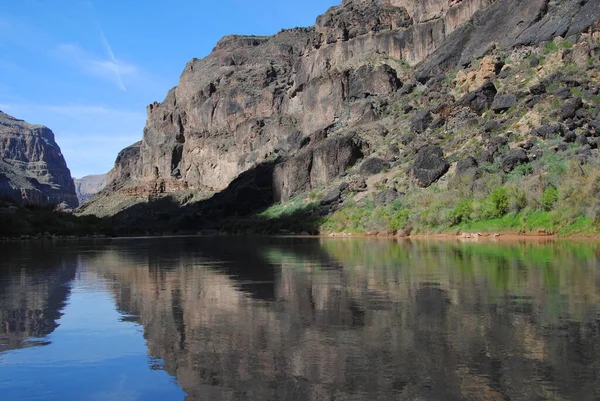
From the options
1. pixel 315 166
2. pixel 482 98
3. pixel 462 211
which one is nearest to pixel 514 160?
pixel 462 211

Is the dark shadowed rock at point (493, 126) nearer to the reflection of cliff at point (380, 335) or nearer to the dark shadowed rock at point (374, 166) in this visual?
the dark shadowed rock at point (374, 166)

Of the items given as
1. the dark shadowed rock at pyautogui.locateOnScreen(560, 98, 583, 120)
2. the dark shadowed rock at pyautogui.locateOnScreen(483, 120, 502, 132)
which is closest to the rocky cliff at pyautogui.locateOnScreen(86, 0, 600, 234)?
the dark shadowed rock at pyautogui.locateOnScreen(483, 120, 502, 132)

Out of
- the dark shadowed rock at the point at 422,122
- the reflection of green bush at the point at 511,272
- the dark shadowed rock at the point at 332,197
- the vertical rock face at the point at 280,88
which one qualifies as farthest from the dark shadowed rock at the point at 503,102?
the reflection of green bush at the point at 511,272

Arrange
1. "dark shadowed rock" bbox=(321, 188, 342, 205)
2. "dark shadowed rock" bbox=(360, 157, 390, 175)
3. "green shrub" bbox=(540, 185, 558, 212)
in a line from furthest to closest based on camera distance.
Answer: "dark shadowed rock" bbox=(321, 188, 342, 205) < "dark shadowed rock" bbox=(360, 157, 390, 175) < "green shrub" bbox=(540, 185, 558, 212)

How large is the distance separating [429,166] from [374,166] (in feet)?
57.5

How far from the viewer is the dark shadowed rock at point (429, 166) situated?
2598 inches

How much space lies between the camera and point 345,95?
376ft

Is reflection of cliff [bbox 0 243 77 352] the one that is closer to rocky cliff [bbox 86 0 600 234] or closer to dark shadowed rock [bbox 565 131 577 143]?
dark shadowed rock [bbox 565 131 577 143]

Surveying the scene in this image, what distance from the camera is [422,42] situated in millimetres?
109812

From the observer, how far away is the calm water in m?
7.24

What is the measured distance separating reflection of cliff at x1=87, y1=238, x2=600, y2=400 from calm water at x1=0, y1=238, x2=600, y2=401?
35 millimetres

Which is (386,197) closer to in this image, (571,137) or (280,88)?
(571,137)

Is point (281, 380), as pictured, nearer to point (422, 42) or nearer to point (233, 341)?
point (233, 341)

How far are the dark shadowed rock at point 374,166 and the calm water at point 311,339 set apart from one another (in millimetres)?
64315
